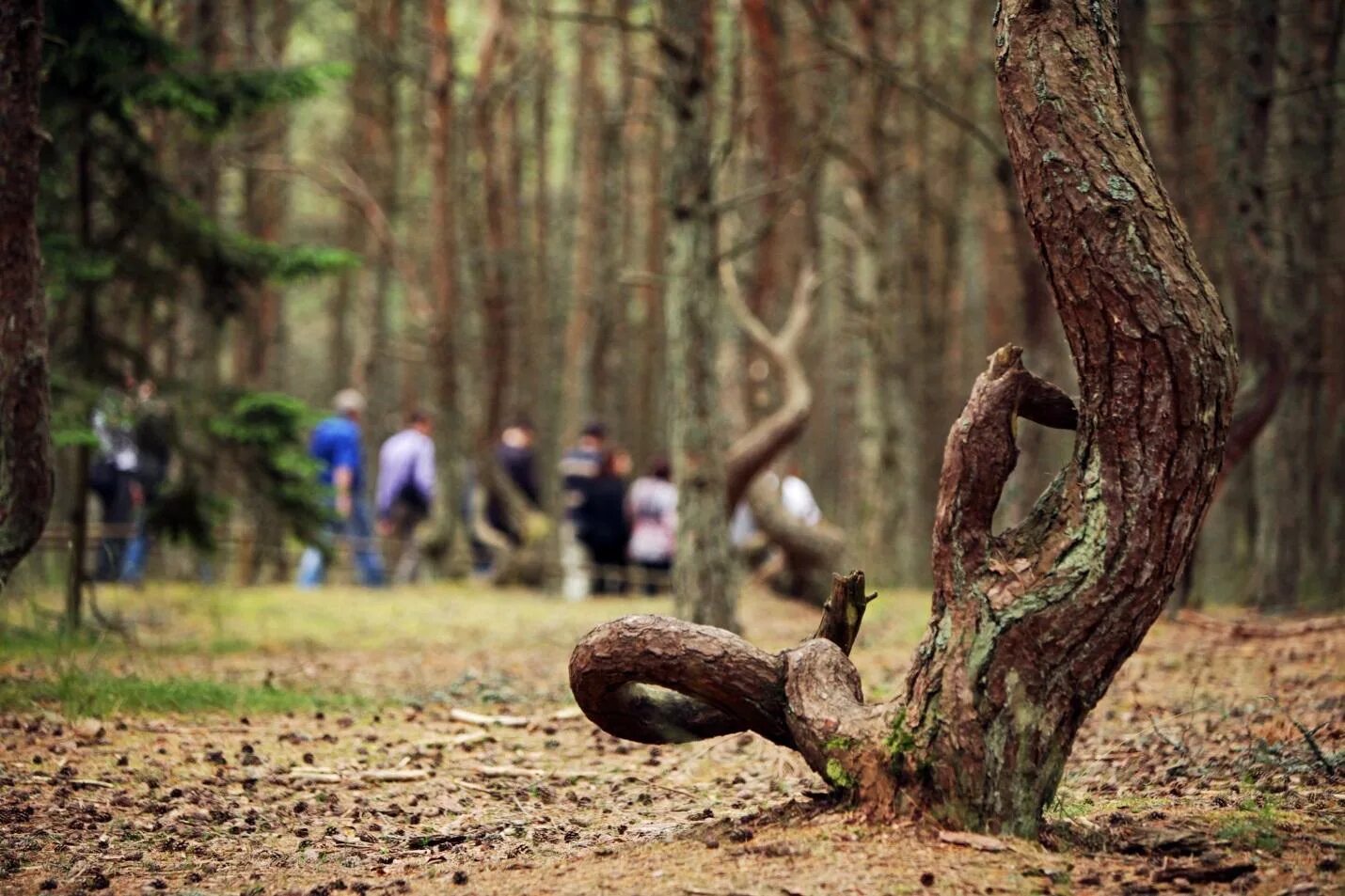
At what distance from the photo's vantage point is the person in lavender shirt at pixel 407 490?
1908 cm

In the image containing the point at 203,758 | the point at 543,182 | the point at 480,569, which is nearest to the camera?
the point at 203,758

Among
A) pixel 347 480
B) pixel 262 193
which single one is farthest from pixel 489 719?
pixel 262 193

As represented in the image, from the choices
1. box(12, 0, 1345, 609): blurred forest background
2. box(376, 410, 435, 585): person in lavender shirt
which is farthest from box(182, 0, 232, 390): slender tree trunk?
box(376, 410, 435, 585): person in lavender shirt

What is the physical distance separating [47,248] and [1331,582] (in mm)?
10949

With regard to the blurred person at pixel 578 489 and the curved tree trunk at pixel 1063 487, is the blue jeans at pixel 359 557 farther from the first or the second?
the curved tree trunk at pixel 1063 487

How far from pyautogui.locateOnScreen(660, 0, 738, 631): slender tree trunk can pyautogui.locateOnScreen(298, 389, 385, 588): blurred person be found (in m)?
7.79

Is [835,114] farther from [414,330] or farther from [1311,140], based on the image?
[414,330]

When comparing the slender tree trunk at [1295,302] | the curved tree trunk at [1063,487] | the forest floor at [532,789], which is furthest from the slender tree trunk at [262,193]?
the curved tree trunk at [1063,487]

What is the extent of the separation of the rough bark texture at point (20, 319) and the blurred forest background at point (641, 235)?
3.11m

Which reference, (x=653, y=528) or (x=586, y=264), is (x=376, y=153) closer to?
(x=586, y=264)

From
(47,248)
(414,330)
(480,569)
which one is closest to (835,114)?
(47,248)

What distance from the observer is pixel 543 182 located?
2441 centimetres

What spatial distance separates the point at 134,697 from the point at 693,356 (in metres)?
4.69

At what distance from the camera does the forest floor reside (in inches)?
172
